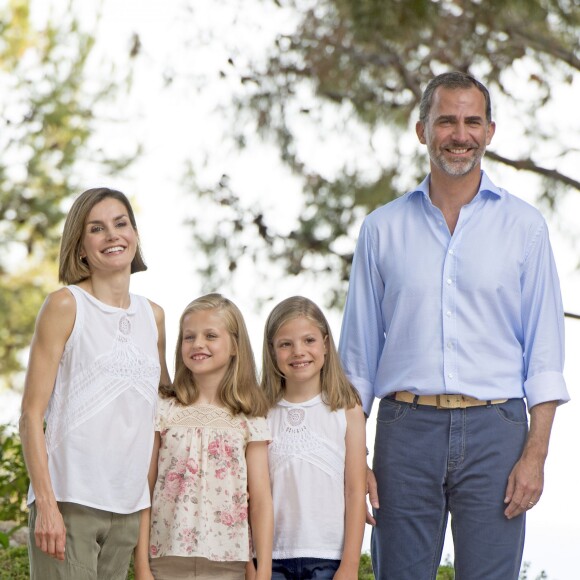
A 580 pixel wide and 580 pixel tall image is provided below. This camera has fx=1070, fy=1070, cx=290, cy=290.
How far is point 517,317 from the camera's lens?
2881 millimetres

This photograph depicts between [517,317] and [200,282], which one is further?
[200,282]

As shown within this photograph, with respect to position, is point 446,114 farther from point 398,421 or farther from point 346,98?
point 346,98

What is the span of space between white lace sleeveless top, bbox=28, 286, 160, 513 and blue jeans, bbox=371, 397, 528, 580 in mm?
659

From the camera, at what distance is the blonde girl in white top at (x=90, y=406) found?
8.71 ft

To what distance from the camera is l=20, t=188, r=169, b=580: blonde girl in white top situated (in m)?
2.65

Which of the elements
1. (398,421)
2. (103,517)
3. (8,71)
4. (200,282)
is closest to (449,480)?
(398,421)

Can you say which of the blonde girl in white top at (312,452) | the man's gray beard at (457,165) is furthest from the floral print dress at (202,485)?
the man's gray beard at (457,165)

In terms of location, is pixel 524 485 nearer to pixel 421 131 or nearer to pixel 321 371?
pixel 321 371

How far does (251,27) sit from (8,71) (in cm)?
643

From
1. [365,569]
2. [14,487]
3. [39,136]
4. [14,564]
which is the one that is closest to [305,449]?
[365,569]

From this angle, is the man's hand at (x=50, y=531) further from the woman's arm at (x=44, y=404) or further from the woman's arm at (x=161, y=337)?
the woman's arm at (x=161, y=337)

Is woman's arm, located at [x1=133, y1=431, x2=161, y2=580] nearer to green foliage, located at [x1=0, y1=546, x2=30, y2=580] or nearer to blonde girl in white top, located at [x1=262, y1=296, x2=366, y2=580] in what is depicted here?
blonde girl in white top, located at [x1=262, y1=296, x2=366, y2=580]

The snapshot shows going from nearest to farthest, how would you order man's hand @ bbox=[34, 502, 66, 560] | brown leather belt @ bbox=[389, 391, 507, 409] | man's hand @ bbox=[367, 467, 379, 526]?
man's hand @ bbox=[34, 502, 66, 560] < brown leather belt @ bbox=[389, 391, 507, 409] < man's hand @ bbox=[367, 467, 379, 526]

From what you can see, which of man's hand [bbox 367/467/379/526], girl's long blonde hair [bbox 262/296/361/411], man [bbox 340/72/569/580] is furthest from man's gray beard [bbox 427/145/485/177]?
man's hand [bbox 367/467/379/526]
